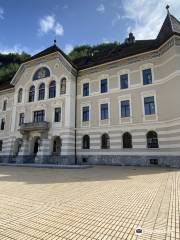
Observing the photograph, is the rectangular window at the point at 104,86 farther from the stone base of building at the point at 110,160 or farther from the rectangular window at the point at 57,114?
the stone base of building at the point at 110,160

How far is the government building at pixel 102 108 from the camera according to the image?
19016 millimetres

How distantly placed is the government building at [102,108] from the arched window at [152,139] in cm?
11

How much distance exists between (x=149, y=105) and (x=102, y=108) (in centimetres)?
599

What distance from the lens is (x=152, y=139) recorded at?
19672mm

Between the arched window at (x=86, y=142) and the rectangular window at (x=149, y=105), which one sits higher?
the rectangular window at (x=149, y=105)

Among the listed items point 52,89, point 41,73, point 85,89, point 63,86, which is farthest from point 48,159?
point 41,73

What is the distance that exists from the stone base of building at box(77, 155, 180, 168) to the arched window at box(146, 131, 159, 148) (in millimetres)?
1319

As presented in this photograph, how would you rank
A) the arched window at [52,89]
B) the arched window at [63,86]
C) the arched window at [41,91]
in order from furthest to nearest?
1. the arched window at [41,91]
2. the arched window at [52,89]
3. the arched window at [63,86]

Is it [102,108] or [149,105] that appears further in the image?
[102,108]

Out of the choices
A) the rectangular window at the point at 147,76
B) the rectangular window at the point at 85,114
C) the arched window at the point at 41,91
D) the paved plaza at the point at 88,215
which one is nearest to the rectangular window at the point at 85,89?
the rectangular window at the point at 85,114

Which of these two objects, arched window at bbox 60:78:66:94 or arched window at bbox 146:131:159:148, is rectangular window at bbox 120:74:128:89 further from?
arched window at bbox 60:78:66:94

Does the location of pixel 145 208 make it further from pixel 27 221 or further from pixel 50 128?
pixel 50 128

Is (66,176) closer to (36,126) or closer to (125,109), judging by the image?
(125,109)

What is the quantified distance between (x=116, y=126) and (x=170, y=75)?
8.13 m
